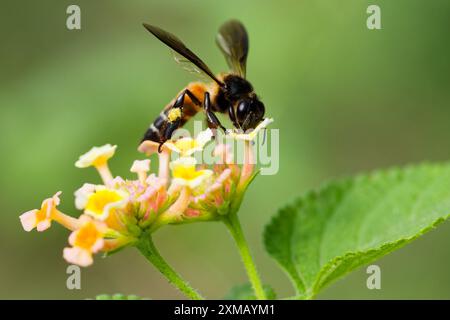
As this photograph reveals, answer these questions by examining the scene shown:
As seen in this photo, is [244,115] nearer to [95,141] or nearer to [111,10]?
[95,141]

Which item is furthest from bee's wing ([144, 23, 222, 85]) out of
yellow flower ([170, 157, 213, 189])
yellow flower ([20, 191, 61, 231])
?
yellow flower ([20, 191, 61, 231])

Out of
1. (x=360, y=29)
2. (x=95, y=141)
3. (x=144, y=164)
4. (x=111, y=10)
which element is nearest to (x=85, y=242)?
(x=144, y=164)

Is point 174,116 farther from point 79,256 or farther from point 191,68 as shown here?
point 79,256

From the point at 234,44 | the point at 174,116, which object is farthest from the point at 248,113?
the point at 234,44

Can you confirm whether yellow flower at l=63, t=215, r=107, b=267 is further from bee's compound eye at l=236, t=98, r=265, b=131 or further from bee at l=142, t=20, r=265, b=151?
bee's compound eye at l=236, t=98, r=265, b=131

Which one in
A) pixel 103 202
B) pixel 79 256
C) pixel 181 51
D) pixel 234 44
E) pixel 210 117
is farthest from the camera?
pixel 234 44

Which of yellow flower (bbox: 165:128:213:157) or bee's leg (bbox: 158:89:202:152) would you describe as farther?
bee's leg (bbox: 158:89:202:152)
